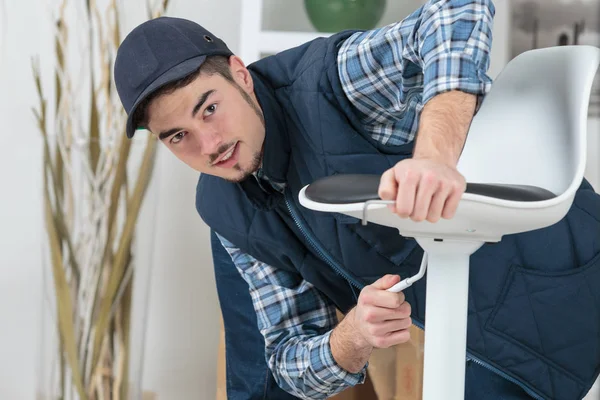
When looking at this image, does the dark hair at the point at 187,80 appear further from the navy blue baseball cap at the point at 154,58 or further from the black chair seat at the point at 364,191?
the black chair seat at the point at 364,191

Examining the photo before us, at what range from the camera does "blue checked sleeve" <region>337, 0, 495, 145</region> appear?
0.94m

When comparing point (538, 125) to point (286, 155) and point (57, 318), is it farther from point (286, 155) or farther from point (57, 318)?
→ point (57, 318)

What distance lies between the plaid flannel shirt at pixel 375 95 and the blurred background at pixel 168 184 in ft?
1.81

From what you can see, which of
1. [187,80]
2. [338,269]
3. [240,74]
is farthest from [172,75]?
[338,269]

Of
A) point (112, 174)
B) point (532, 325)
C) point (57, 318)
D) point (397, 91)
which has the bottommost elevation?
point (57, 318)

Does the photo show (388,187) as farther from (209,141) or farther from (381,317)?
(209,141)

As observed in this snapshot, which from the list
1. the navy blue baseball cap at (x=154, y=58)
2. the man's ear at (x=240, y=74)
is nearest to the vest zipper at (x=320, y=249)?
the man's ear at (x=240, y=74)

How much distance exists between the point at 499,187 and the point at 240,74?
70 centimetres

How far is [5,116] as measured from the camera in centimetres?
206

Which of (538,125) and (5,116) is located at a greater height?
(538,125)

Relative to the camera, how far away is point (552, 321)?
1.26 metres

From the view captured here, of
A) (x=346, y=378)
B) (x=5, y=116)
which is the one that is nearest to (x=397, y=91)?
(x=346, y=378)

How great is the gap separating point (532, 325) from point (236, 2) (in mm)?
1329

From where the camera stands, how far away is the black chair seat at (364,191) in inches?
28.3
